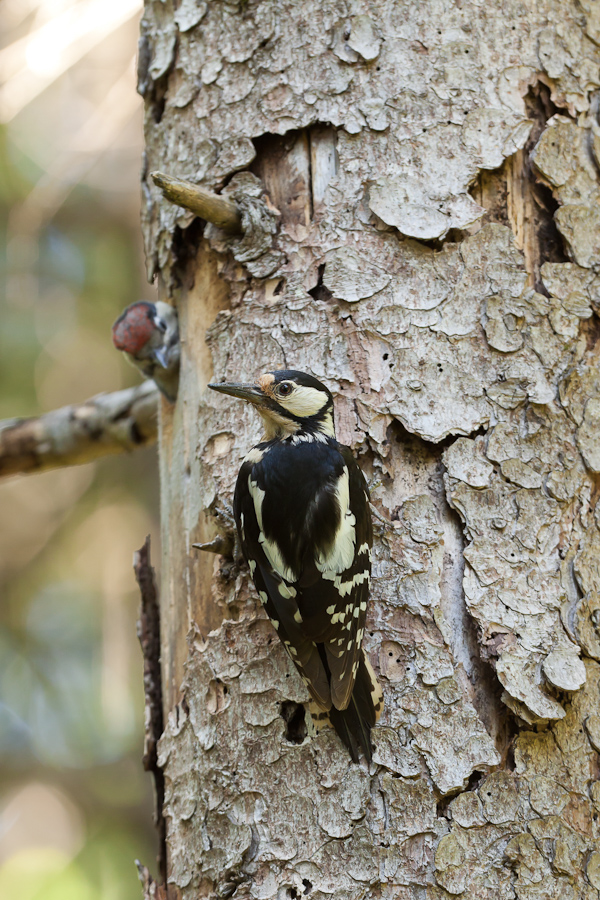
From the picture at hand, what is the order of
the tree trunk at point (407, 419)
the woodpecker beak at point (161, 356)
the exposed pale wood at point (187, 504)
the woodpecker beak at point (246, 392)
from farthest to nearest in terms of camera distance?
the woodpecker beak at point (161, 356) < the exposed pale wood at point (187, 504) < the woodpecker beak at point (246, 392) < the tree trunk at point (407, 419)

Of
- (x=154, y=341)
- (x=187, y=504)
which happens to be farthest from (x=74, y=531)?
(x=187, y=504)

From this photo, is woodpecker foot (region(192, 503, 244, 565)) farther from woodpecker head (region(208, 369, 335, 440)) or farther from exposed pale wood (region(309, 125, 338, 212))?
exposed pale wood (region(309, 125, 338, 212))

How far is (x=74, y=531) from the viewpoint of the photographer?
534 centimetres

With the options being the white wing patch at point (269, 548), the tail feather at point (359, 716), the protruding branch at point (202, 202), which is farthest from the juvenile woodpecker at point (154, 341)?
the tail feather at point (359, 716)

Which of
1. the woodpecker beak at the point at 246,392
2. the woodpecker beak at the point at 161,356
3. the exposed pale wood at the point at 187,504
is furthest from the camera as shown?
the woodpecker beak at the point at 161,356

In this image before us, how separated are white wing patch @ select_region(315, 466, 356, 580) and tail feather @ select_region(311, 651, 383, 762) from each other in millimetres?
229

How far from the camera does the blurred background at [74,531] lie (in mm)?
4438

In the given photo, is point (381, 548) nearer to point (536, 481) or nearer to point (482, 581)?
point (482, 581)

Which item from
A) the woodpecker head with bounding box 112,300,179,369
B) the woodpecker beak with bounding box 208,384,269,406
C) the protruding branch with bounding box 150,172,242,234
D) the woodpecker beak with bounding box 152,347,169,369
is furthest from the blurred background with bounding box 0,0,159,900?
the woodpecker beak with bounding box 208,384,269,406

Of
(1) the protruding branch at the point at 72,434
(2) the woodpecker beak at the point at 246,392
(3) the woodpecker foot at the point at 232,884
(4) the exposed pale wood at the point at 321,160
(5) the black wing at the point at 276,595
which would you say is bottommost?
(3) the woodpecker foot at the point at 232,884

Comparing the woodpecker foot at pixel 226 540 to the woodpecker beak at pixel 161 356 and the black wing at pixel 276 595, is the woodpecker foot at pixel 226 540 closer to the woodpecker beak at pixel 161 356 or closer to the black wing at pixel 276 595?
the black wing at pixel 276 595

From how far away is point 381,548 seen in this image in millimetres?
1823

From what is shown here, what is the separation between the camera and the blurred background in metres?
4.44

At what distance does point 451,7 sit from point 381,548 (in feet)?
4.64
